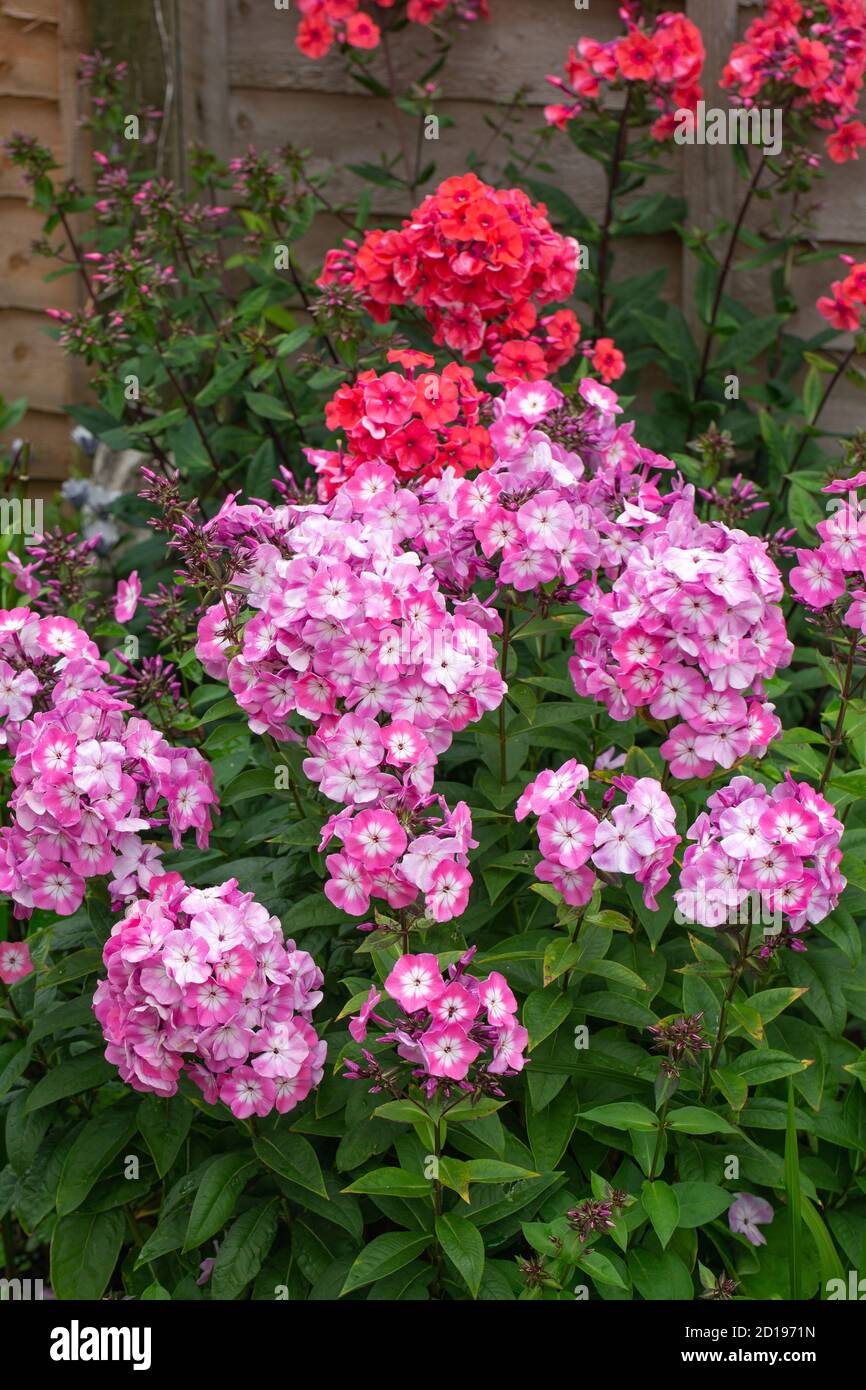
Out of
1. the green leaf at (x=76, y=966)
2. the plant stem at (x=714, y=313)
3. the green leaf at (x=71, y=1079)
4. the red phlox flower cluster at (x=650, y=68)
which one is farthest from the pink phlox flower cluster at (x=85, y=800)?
the red phlox flower cluster at (x=650, y=68)

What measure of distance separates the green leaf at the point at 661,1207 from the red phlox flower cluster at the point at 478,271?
1385mm

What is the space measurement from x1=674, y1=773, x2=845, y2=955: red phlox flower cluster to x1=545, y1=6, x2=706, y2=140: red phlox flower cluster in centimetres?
210

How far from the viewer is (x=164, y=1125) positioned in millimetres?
1877

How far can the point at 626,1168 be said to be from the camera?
1.89 meters

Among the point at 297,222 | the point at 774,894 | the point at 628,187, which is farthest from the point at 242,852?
the point at 628,187

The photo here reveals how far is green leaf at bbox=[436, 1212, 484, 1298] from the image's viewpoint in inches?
64.4

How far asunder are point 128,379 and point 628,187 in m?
1.35

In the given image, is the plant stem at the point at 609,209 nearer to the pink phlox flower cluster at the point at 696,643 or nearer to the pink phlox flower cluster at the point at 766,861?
the pink phlox flower cluster at the point at 696,643

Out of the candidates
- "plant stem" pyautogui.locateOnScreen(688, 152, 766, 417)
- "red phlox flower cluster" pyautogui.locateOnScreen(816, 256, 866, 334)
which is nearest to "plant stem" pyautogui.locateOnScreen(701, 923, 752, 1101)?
"red phlox flower cluster" pyautogui.locateOnScreen(816, 256, 866, 334)

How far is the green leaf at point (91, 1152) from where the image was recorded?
6.21 ft

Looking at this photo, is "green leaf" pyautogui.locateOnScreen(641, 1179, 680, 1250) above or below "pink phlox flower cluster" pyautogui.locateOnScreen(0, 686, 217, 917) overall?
below

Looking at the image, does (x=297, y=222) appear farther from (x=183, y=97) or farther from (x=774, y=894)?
(x=774, y=894)

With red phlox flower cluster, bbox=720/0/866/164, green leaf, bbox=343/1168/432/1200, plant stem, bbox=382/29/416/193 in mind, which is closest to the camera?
green leaf, bbox=343/1168/432/1200

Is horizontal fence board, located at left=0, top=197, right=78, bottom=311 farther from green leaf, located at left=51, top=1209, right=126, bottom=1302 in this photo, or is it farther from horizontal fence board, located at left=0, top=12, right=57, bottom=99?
green leaf, located at left=51, top=1209, right=126, bottom=1302
